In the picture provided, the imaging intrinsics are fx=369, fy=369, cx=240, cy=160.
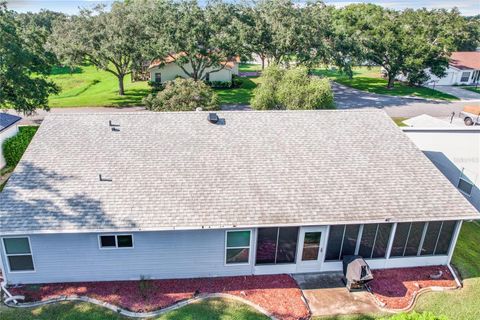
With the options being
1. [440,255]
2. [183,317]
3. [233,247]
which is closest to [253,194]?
[233,247]

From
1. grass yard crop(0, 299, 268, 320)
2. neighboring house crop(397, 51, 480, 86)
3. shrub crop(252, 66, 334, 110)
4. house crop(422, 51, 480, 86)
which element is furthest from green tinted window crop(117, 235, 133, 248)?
house crop(422, 51, 480, 86)

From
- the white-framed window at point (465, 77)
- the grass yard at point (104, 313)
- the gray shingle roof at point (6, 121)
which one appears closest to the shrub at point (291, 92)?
the grass yard at point (104, 313)

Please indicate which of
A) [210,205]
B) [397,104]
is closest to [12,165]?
[210,205]

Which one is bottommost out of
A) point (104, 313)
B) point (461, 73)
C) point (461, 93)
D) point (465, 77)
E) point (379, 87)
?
point (104, 313)

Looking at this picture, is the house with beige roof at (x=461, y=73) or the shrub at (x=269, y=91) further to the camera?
the house with beige roof at (x=461, y=73)

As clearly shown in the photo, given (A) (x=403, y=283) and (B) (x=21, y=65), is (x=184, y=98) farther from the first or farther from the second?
(A) (x=403, y=283)

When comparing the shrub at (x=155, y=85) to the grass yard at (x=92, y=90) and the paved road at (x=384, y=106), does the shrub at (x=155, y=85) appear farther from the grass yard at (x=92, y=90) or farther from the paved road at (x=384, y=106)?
the paved road at (x=384, y=106)
